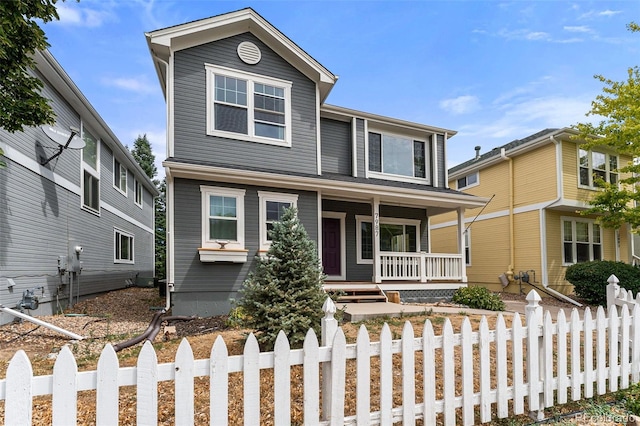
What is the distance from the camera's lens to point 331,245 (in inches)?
493

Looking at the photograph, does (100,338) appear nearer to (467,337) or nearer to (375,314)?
(375,314)

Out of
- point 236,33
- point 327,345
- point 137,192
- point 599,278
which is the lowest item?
point 599,278

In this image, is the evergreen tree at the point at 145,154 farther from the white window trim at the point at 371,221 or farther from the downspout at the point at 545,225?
the downspout at the point at 545,225

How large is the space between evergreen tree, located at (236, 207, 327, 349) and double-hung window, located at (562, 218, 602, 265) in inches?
561

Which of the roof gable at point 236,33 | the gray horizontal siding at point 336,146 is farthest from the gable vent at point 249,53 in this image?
the gray horizontal siding at point 336,146

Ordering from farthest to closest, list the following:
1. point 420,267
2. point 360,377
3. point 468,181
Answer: point 468,181
point 420,267
point 360,377

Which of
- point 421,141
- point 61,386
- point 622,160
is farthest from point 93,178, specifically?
point 622,160

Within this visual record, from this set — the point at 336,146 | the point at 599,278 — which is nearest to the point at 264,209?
the point at 336,146

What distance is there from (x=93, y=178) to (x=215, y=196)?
258 inches

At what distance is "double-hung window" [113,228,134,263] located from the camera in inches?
623

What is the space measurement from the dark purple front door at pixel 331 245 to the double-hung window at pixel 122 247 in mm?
9110

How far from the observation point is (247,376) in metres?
2.43

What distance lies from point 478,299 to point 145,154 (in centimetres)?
3296

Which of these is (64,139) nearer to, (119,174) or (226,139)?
(226,139)
